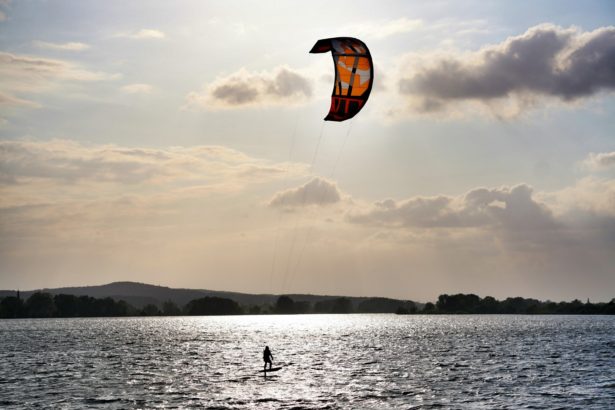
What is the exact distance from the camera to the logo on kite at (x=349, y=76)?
49.0m

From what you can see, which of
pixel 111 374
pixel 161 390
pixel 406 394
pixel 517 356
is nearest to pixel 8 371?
pixel 111 374

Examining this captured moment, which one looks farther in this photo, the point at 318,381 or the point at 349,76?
Answer: the point at 318,381

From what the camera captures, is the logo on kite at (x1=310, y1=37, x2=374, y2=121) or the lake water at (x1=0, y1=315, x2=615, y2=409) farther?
the lake water at (x1=0, y1=315, x2=615, y2=409)

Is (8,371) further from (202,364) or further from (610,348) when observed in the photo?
(610,348)

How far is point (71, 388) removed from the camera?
2360 inches

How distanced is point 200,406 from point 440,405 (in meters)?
15.7

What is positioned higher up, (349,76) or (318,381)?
(349,76)

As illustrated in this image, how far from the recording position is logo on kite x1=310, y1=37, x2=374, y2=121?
48969 millimetres

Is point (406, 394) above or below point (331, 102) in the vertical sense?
below

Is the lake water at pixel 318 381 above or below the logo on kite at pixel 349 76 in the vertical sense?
below

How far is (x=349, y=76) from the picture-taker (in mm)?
49594

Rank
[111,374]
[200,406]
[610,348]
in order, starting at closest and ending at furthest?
[200,406]
[111,374]
[610,348]

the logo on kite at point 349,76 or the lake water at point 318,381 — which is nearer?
the logo on kite at point 349,76

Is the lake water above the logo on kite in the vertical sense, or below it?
below
